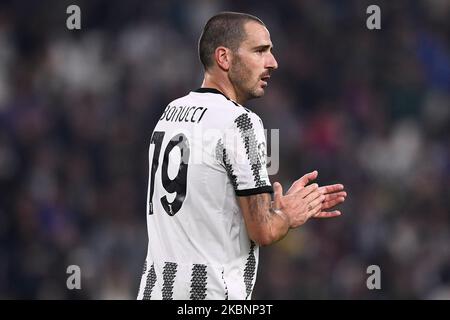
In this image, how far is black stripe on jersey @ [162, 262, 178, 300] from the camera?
4402mm

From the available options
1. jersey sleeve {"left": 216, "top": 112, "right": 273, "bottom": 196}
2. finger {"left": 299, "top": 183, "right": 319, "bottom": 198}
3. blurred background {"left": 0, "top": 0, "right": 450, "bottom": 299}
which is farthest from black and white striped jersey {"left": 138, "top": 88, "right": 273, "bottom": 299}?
blurred background {"left": 0, "top": 0, "right": 450, "bottom": 299}

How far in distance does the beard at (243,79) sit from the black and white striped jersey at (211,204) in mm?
150

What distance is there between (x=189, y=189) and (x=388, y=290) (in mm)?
5589

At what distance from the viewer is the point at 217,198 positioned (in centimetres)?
435

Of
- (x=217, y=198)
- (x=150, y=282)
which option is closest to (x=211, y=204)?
(x=217, y=198)

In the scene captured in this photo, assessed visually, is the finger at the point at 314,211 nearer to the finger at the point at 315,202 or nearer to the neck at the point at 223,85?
the finger at the point at 315,202

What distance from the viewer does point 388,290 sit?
31.5 ft

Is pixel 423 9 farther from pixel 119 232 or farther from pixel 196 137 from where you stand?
pixel 196 137

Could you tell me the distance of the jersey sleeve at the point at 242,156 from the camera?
14.2 feet

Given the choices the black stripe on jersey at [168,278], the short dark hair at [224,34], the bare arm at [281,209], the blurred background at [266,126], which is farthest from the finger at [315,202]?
the blurred background at [266,126]

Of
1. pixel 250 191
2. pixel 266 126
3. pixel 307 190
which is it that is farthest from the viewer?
pixel 266 126

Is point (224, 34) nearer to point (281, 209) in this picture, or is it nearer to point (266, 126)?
point (281, 209)

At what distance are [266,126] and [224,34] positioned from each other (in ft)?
18.9

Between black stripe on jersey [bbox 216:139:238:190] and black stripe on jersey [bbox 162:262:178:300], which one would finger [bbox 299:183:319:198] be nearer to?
black stripe on jersey [bbox 216:139:238:190]
